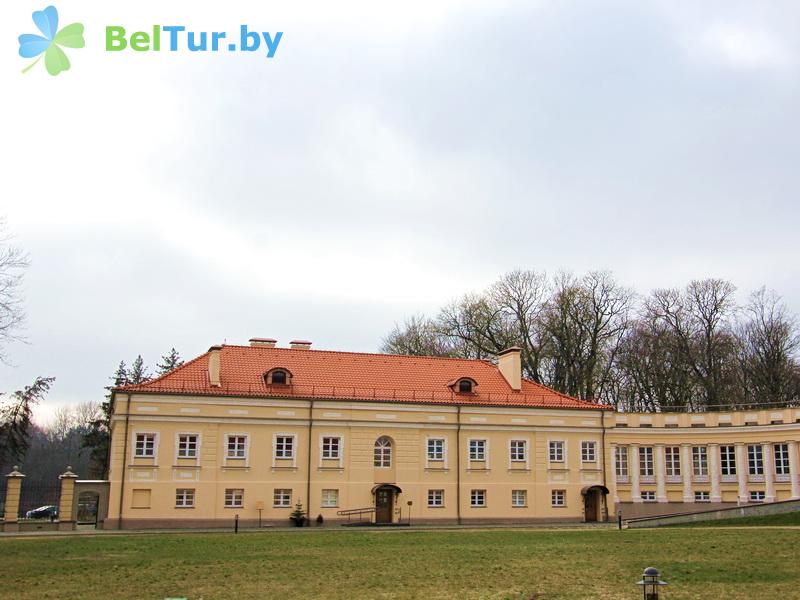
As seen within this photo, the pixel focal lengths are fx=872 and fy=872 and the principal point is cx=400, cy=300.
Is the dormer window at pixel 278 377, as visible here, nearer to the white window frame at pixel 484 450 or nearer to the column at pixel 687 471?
the white window frame at pixel 484 450

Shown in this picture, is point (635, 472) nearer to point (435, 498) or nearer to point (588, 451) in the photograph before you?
point (588, 451)

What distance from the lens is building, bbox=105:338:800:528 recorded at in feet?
134

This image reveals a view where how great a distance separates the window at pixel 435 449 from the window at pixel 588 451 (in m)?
7.95

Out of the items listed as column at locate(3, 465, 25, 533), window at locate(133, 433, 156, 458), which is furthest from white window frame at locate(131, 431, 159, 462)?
column at locate(3, 465, 25, 533)

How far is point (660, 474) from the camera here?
1940 inches

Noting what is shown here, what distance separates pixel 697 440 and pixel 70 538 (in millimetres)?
33710

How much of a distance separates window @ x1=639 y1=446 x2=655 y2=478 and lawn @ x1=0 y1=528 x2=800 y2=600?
2056cm

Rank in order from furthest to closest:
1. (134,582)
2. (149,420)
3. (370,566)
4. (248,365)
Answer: (248,365) < (149,420) < (370,566) < (134,582)

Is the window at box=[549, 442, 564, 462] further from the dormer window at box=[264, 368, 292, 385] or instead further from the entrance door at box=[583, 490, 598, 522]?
the dormer window at box=[264, 368, 292, 385]

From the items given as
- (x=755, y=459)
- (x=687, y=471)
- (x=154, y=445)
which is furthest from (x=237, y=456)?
(x=755, y=459)

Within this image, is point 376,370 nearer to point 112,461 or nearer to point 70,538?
point 112,461

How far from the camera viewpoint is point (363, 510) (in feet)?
140

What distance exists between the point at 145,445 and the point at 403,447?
41.4 feet

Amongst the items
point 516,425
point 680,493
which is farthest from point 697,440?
point 516,425
